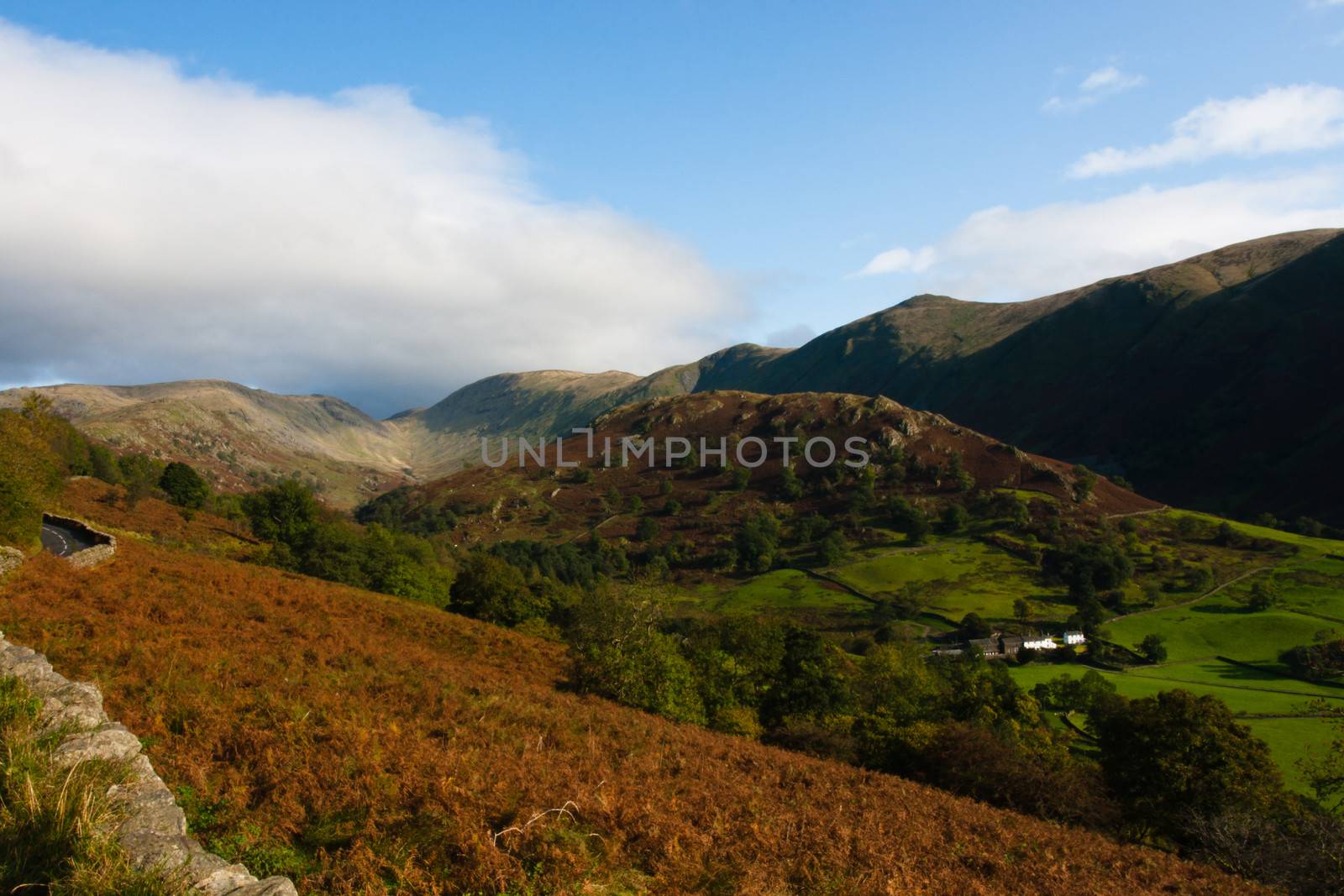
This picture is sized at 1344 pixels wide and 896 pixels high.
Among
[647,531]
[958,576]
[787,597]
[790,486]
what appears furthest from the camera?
[790,486]

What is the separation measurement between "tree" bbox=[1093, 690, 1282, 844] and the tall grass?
→ 4109 cm

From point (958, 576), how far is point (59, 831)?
140483mm

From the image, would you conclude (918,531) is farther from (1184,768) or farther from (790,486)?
(1184,768)

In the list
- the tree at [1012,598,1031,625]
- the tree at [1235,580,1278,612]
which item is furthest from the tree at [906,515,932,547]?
the tree at [1235,580,1278,612]

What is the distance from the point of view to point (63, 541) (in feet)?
127

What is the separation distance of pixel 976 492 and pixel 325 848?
584ft

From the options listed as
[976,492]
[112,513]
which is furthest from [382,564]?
[976,492]

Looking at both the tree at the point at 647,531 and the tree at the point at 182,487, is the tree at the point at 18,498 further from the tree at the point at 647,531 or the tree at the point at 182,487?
the tree at the point at 647,531

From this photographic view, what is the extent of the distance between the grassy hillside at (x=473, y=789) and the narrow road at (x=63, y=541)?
13.6 m

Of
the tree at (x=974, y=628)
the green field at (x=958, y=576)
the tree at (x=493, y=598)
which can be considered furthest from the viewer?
the green field at (x=958, y=576)

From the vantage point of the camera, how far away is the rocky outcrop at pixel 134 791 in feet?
25.9

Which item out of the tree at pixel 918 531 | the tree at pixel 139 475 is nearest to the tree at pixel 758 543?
the tree at pixel 918 531

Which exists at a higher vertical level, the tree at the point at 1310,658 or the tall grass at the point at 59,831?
the tall grass at the point at 59,831

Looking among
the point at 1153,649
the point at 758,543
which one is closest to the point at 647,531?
the point at 758,543
